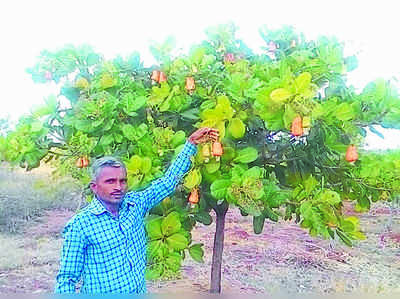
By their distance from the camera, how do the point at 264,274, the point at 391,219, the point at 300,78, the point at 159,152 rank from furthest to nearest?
the point at 391,219, the point at 264,274, the point at 159,152, the point at 300,78

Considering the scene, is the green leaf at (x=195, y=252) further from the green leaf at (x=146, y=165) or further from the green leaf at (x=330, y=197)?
the green leaf at (x=330, y=197)

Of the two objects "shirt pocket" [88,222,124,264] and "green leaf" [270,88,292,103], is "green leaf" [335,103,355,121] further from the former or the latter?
"shirt pocket" [88,222,124,264]

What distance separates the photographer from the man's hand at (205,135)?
6.35 ft

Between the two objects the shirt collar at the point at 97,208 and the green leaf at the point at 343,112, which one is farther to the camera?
the green leaf at the point at 343,112

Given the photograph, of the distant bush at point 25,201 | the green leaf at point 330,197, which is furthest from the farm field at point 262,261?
the green leaf at point 330,197

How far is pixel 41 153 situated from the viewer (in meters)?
2.38

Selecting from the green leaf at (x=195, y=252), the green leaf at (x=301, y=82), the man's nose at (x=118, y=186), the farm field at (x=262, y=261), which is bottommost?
the farm field at (x=262, y=261)

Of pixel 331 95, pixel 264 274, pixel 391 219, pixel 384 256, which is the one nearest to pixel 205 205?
pixel 331 95

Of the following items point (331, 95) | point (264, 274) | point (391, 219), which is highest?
point (331, 95)

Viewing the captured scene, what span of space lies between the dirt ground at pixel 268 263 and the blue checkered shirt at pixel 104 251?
2.23m

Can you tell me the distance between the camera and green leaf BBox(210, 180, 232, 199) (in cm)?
194

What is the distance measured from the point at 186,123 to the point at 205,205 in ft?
1.10

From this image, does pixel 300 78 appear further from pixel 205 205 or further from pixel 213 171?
pixel 205 205

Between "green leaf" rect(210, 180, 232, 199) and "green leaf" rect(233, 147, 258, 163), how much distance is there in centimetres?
13
